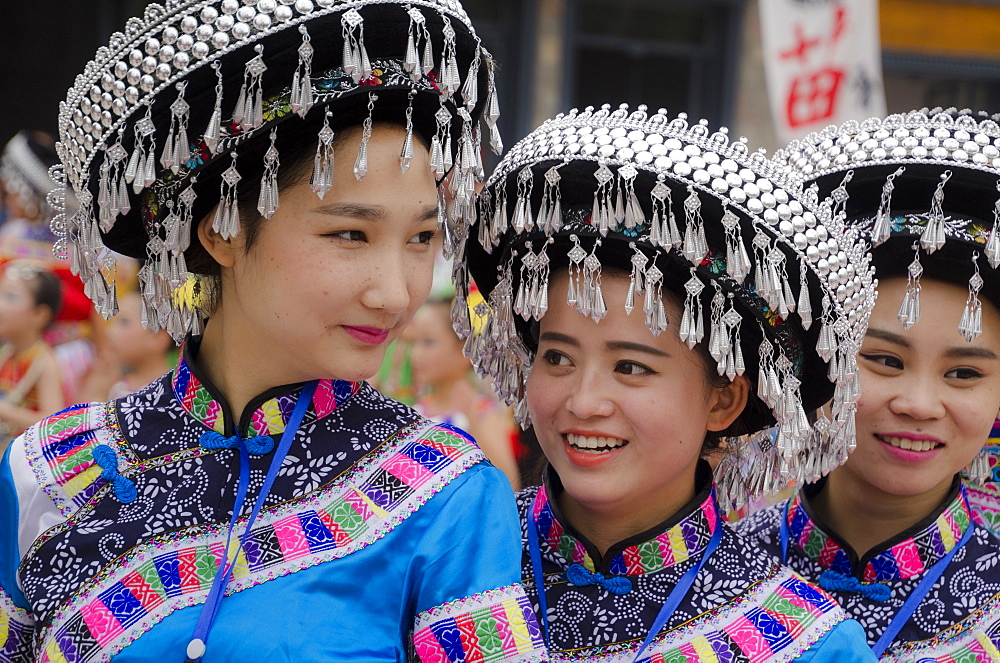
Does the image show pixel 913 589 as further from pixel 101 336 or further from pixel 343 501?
pixel 101 336

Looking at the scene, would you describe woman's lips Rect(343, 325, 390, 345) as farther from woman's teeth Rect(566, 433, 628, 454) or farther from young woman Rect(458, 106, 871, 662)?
woman's teeth Rect(566, 433, 628, 454)

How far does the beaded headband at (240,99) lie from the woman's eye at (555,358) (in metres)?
0.35

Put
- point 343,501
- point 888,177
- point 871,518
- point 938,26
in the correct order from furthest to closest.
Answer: point 938,26
point 871,518
point 888,177
point 343,501

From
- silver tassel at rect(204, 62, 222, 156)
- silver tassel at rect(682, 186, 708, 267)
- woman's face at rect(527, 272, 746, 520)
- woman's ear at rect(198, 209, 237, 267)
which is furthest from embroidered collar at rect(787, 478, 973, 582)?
silver tassel at rect(204, 62, 222, 156)

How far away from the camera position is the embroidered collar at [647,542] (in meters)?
1.91

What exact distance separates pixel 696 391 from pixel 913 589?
2.26ft

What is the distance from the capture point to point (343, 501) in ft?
5.37

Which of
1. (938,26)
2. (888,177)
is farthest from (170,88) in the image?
(938,26)

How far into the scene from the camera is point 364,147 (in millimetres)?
1548

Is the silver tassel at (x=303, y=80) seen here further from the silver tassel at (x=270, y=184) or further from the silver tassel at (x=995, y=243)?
the silver tassel at (x=995, y=243)

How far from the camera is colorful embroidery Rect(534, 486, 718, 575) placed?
1.91 metres

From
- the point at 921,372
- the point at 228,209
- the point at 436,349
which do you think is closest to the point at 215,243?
the point at 228,209

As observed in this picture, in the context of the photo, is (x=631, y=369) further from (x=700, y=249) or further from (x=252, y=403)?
(x=252, y=403)

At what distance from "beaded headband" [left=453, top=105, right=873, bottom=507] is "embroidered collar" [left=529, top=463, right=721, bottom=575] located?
0.18 metres
